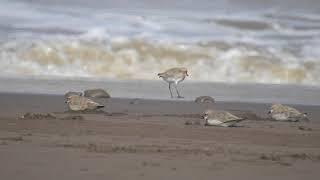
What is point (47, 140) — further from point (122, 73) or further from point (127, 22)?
point (127, 22)

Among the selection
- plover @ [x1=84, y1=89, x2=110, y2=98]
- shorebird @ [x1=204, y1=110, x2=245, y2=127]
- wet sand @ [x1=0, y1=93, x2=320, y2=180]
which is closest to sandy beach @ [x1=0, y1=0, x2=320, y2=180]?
wet sand @ [x1=0, y1=93, x2=320, y2=180]

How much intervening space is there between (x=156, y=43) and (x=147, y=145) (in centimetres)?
1161

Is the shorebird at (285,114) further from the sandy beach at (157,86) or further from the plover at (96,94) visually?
the plover at (96,94)

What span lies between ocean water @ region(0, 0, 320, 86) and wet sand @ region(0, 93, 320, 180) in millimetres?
5583

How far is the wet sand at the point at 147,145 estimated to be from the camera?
6062 millimetres

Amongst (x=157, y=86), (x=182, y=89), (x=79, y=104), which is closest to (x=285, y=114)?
(x=79, y=104)

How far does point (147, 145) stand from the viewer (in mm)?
7688

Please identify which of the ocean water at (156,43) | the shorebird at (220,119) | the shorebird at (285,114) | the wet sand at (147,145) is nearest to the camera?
the wet sand at (147,145)

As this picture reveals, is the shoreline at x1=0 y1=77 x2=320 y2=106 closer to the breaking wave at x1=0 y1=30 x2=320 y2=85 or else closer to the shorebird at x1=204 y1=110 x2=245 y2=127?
the breaking wave at x1=0 y1=30 x2=320 y2=85

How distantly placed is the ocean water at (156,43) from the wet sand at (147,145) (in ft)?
18.3

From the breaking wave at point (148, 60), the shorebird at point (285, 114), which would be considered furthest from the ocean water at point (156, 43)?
the shorebird at point (285, 114)

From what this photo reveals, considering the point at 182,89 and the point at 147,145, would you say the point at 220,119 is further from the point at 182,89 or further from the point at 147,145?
the point at 182,89

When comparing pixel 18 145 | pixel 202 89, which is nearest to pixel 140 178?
pixel 18 145

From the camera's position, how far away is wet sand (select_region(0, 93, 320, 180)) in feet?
19.9
